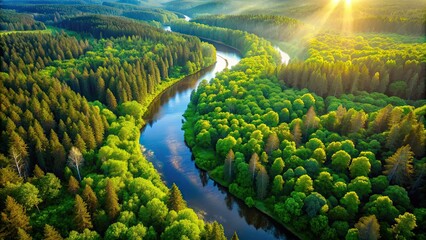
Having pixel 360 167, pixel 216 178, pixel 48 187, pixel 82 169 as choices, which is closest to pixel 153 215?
pixel 48 187

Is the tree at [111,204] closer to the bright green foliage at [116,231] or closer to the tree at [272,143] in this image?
the bright green foliage at [116,231]

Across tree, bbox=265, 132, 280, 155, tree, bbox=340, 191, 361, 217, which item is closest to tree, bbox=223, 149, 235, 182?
tree, bbox=265, 132, 280, 155

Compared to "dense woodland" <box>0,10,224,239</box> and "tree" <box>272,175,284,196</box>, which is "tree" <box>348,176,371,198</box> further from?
"dense woodland" <box>0,10,224,239</box>

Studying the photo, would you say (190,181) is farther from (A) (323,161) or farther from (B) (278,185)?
(A) (323,161)

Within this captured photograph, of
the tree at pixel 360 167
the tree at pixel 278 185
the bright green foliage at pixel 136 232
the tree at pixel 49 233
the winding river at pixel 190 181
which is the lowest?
the winding river at pixel 190 181

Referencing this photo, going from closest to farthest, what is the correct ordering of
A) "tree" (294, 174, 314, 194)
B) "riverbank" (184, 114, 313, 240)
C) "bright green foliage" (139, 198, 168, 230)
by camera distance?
"bright green foliage" (139, 198, 168, 230) → "riverbank" (184, 114, 313, 240) → "tree" (294, 174, 314, 194)

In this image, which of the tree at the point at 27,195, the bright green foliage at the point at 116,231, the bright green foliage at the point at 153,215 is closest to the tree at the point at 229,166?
the bright green foliage at the point at 153,215
